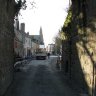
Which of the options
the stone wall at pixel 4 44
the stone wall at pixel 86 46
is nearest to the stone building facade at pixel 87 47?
the stone wall at pixel 86 46

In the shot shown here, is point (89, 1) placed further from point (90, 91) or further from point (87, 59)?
point (90, 91)

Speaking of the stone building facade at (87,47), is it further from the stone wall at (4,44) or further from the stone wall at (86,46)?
the stone wall at (4,44)

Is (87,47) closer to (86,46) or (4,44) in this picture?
(86,46)

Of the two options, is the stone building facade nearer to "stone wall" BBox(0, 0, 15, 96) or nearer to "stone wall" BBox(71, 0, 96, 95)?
"stone wall" BBox(71, 0, 96, 95)

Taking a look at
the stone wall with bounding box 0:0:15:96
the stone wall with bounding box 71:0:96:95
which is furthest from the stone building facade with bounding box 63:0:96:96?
the stone wall with bounding box 0:0:15:96

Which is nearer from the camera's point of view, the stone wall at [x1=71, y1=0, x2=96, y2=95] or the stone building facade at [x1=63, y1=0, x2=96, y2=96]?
the stone building facade at [x1=63, y1=0, x2=96, y2=96]

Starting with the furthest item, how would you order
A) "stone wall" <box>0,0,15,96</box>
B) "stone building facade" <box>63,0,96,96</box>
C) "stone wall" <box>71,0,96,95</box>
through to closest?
"stone wall" <box>71,0,96,95</box> < "stone building facade" <box>63,0,96,96</box> < "stone wall" <box>0,0,15,96</box>

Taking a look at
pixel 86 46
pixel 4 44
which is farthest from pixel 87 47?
pixel 4 44

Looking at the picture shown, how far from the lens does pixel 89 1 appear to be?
80.3 feet

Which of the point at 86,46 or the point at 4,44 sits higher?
the point at 4,44

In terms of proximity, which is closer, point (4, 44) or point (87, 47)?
point (4, 44)

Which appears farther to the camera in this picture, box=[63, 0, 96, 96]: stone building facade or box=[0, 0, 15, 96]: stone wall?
box=[63, 0, 96, 96]: stone building facade

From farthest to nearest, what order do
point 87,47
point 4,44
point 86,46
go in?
point 86,46, point 87,47, point 4,44

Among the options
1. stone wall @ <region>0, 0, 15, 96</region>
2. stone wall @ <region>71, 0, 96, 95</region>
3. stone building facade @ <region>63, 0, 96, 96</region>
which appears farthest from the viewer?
stone wall @ <region>71, 0, 96, 95</region>
